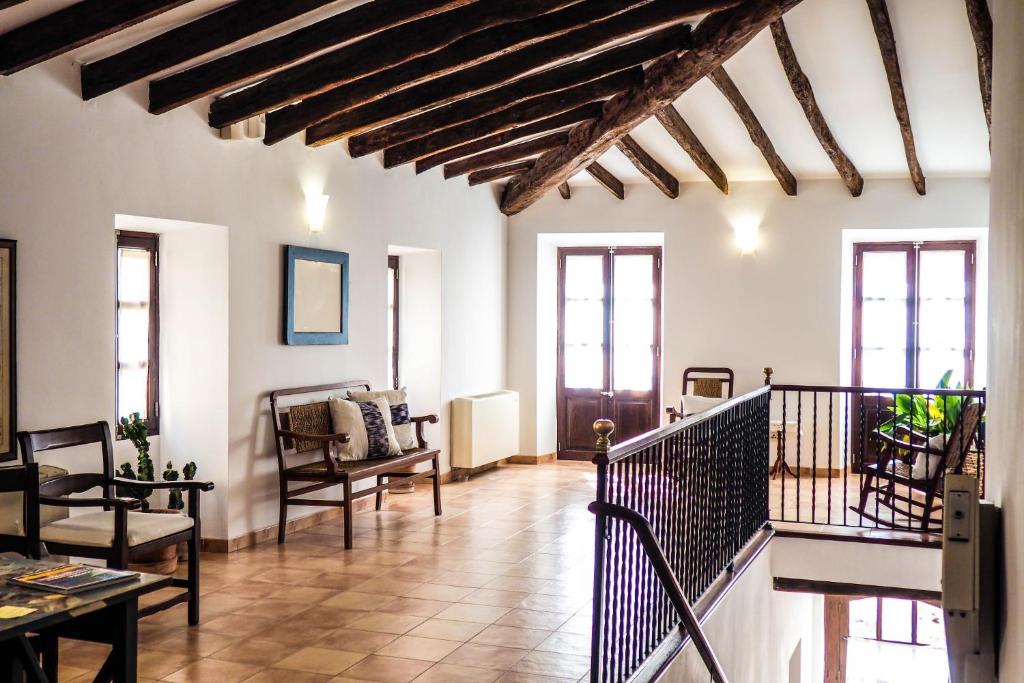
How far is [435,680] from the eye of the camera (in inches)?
161

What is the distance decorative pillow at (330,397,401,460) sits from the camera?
693 cm

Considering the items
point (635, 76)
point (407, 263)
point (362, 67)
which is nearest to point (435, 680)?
point (362, 67)

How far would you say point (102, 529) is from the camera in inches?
175

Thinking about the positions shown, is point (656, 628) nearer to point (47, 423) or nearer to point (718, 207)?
point (47, 423)

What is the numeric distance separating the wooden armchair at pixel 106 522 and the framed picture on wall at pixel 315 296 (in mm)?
1980

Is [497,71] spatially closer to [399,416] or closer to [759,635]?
[399,416]

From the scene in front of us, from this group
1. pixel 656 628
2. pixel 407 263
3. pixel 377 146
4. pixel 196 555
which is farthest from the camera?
pixel 407 263

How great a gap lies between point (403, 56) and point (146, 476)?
8.89 feet

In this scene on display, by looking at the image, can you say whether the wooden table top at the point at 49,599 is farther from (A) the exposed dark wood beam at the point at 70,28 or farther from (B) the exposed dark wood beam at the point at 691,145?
(B) the exposed dark wood beam at the point at 691,145

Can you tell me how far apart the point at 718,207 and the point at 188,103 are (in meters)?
5.54

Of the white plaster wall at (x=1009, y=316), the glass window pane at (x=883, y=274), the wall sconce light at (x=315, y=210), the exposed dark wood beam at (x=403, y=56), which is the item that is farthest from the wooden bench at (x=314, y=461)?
the glass window pane at (x=883, y=274)

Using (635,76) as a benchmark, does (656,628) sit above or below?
below

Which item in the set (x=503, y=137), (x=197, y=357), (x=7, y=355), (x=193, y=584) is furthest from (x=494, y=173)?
(x=193, y=584)

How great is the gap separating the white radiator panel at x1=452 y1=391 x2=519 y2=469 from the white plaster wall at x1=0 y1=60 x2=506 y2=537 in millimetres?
198
